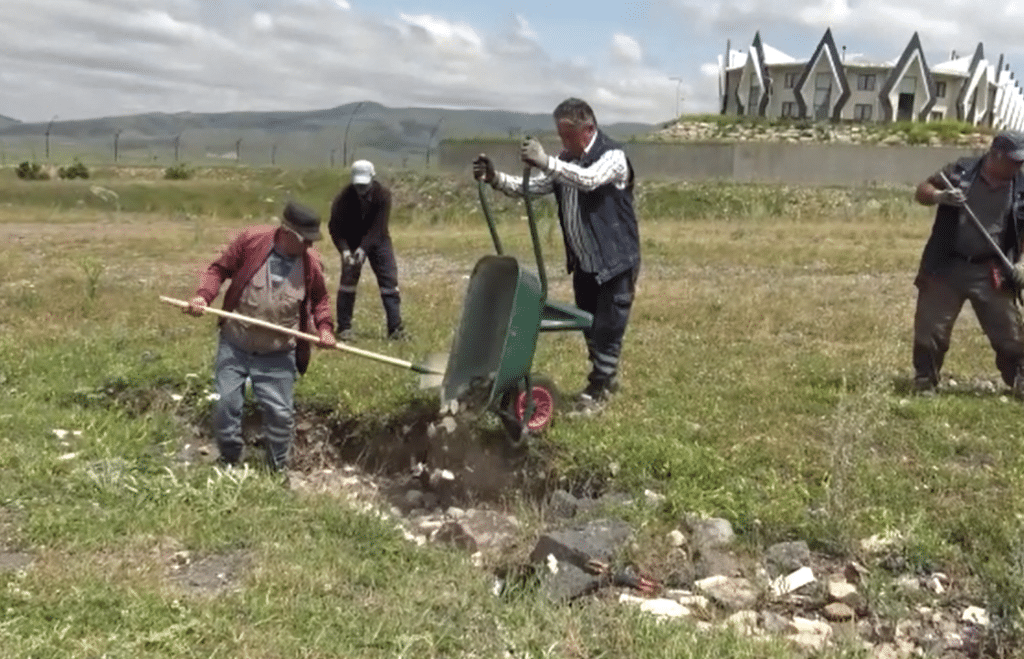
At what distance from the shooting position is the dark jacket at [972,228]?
6.65 metres

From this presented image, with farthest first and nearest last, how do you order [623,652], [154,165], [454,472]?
[154,165], [454,472], [623,652]

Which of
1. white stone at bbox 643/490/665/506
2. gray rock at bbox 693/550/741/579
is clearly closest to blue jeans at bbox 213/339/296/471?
white stone at bbox 643/490/665/506

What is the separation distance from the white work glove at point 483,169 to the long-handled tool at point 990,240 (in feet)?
9.55

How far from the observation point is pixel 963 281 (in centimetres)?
672

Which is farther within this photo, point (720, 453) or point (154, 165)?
point (154, 165)

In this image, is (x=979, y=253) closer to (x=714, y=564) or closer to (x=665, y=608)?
(x=714, y=564)

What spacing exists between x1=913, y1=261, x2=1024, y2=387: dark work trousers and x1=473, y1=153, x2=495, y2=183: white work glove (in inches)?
123

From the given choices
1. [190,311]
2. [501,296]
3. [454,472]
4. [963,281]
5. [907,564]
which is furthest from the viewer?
[963,281]

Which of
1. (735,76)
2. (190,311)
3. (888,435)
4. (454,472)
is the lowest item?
(454,472)

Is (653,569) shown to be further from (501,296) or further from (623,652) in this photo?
(501,296)

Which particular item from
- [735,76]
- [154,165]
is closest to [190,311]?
[154,165]

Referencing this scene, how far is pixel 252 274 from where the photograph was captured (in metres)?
5.57

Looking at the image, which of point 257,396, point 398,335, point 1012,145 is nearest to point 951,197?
point 1012,145

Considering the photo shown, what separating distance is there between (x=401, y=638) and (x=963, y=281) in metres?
4.67
